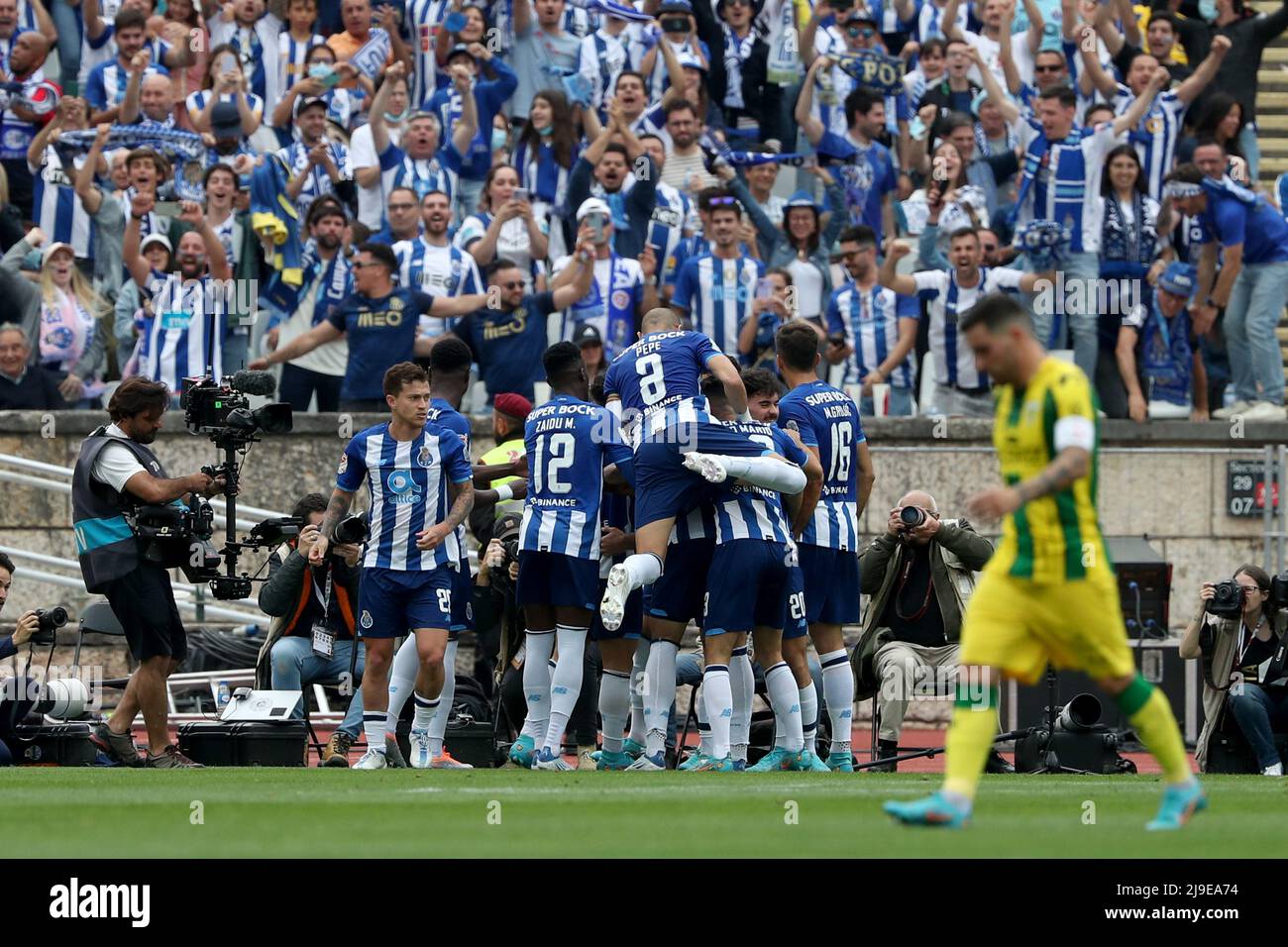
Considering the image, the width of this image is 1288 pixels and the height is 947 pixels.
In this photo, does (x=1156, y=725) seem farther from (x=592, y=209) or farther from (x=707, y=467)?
(x=592, y=209)

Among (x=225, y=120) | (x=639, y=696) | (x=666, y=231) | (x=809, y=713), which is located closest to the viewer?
(x=809, y=713)

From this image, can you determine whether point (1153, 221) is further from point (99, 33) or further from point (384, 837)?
point (384, 837)

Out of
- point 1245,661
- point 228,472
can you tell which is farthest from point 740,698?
point 1245,661

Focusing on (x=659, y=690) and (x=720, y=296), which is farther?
(x=720, y=296)

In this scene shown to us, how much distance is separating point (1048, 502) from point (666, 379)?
181 inches

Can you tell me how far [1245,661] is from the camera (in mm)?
14461

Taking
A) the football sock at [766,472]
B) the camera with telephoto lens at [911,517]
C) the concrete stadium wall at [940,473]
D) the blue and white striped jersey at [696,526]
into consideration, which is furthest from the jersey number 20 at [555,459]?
the concrete stadium wall at [940,473]

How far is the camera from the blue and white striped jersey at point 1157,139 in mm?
19578

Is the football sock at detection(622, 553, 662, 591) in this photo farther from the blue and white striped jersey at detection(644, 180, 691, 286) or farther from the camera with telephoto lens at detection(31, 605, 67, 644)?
the blue and white striped jersey at detection(644, 180, 691, 286)

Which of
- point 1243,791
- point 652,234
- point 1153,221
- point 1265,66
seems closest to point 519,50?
point 652,234

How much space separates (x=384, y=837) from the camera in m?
8.39

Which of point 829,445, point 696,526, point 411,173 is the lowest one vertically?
point 696,526

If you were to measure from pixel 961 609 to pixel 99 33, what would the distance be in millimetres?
10322
